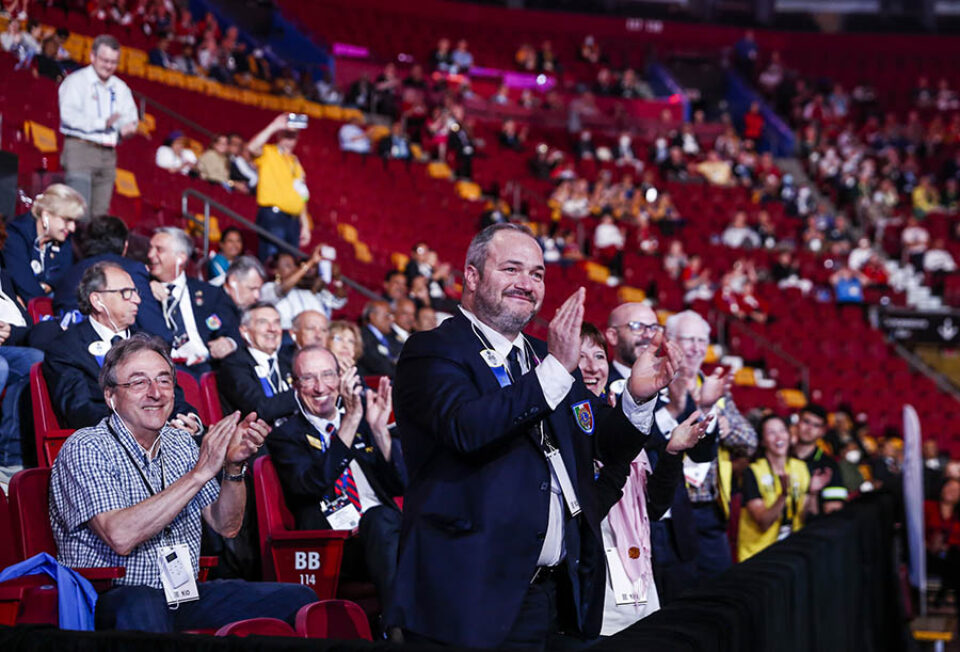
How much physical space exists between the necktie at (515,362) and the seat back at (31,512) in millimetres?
1518

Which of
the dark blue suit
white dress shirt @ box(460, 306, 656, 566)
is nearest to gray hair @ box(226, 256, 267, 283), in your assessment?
the dark blue suit

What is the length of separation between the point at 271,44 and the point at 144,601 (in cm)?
1492

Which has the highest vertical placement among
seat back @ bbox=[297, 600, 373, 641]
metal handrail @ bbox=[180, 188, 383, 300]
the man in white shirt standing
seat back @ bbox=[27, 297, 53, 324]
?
the man in white shirt standing

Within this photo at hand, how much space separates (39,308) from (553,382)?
156 inches

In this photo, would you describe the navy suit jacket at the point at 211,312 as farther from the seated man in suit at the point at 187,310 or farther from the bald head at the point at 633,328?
the bald head at the point at 633,328

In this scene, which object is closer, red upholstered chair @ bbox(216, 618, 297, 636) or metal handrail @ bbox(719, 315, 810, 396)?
red upholstered chair @ bbox(216, 618, 297, 636)

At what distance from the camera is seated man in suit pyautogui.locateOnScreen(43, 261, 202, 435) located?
4293 mm

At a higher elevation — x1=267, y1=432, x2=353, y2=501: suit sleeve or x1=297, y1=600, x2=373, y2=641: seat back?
x1=267, y1=432, x2=353, y2=501: suit sleeve

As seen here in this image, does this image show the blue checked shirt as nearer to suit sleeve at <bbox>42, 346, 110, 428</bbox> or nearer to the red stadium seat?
the red stadium seat

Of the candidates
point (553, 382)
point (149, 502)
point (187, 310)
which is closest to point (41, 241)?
point (187, 310)

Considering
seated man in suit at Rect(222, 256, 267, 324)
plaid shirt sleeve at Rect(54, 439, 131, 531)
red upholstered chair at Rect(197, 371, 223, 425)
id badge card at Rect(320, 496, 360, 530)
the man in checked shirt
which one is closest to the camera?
plaid shirt sleeve at Rect(54, 439, 131, 531)

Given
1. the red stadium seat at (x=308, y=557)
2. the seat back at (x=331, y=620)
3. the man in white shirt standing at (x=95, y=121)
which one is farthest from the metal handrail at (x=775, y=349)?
the seat back at (x=331, y=620)

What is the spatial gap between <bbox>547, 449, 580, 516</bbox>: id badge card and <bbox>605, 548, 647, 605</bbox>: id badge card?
31.9 inches

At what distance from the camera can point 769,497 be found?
19.0 feet
